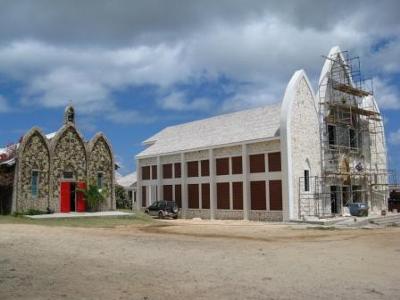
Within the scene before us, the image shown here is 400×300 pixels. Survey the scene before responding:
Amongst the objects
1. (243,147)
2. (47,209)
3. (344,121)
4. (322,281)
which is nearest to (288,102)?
Result: (243,147)

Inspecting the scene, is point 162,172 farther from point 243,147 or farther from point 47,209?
point 47,209

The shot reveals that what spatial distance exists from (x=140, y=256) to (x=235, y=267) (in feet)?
10.9

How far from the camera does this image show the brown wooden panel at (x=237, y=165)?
127ft

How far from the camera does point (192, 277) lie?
1154cm

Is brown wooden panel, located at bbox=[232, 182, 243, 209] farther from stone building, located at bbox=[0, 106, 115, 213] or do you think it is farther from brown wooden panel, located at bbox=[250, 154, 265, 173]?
stone building, located at bbox=[0, 106, 115, 213]

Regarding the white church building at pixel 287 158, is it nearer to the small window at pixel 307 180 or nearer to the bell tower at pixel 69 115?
the small window at pixel 307 180

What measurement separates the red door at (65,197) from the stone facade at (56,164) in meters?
0.29

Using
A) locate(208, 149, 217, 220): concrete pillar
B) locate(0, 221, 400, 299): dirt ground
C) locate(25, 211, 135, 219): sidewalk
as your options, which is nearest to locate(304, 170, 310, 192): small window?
locate(208, 149, 217, 220): concrete pillar

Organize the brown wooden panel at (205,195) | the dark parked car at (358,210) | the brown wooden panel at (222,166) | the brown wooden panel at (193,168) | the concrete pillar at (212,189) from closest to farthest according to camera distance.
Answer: the dark parked car at (358,210) < the brown wooden panel at (222,166) < the concrete pillar at (212,189) < the brown wooden panel at (205,195) < the brown wooden panel at (193,168)

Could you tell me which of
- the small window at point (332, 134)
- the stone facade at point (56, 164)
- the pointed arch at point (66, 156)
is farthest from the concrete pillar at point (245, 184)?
the pointed arch at point (66, 156)

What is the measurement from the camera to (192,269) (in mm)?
12719

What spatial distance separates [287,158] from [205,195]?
9.75 m

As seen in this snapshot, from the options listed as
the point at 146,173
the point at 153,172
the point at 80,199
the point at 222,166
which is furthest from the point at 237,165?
the point at 146,173

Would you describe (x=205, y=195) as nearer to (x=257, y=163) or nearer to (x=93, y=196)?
(x=257, y=163)
